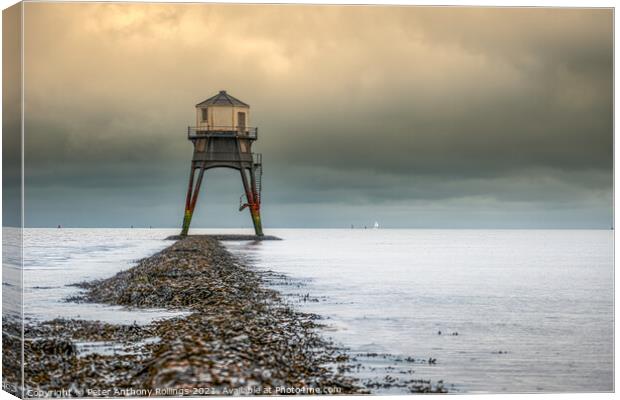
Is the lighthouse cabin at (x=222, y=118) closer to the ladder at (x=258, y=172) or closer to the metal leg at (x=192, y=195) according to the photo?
the ladder at (x=258, y=172)

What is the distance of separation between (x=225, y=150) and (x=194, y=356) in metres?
31.2

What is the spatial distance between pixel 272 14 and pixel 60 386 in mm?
7755

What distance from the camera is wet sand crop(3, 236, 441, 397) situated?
36.1 ft

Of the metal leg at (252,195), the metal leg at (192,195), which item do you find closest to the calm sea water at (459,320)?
the metal leg at (192,195)

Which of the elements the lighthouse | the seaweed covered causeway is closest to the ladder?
the lighthouse

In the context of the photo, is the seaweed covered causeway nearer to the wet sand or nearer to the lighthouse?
the wet sand

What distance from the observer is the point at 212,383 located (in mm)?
10867

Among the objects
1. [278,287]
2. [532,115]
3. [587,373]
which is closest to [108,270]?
[278,287]

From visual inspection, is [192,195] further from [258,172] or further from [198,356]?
[198,356]

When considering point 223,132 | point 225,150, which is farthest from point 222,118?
point 225,150

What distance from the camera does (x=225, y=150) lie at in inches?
1651

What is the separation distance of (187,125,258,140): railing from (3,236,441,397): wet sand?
911 inches

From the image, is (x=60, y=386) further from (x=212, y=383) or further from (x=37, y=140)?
(x=37, y=140)

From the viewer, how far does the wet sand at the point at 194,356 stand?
36.1 feet
